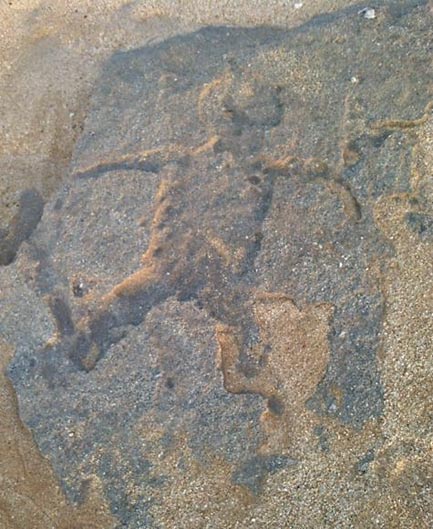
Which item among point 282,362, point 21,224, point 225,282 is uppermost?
point 21,224

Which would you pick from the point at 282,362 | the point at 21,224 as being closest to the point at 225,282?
the point at 282,362

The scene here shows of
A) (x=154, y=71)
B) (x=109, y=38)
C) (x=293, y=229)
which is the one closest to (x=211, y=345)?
(x=293, y=229)

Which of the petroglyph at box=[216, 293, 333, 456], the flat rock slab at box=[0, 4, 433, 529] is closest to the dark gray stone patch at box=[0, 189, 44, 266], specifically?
the flat rock slab at box=[0, 4, 433, 529]

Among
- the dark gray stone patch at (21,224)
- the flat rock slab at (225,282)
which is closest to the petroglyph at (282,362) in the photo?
the flat rock slab at (225,282)

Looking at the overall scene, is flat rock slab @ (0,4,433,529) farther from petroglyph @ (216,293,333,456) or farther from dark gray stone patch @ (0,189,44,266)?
dark gray stone patch @ (0,189,44,266)

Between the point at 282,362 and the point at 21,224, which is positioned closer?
the point at 282,362

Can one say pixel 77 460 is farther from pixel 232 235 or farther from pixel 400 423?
pixel 400 423

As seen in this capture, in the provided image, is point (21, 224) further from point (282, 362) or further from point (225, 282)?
point (282, 362)

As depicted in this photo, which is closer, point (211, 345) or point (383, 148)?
point (211, 345)

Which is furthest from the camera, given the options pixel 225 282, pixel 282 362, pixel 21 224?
pixel 21 224
